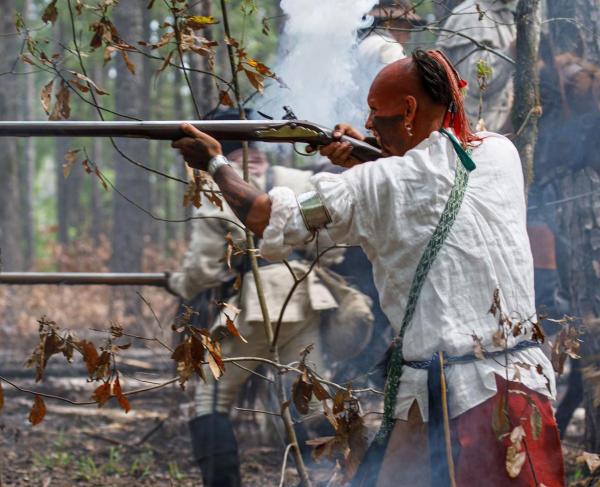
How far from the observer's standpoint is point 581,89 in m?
5.59

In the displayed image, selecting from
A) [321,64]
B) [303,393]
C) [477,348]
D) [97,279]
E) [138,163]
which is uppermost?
[321,64]

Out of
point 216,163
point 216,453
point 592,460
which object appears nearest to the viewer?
point 216,163

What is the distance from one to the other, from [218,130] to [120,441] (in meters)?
4.24

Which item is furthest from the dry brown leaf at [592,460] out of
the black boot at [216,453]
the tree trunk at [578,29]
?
the tree trunk at [578,29]

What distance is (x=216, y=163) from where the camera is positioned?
3.35 meters

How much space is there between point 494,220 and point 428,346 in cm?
47

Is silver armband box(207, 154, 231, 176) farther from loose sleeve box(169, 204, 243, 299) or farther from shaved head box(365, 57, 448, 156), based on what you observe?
loose sleeve box(169, 204, 243, 299)

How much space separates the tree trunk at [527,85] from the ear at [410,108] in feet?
5.93

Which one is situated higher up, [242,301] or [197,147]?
[197,147]

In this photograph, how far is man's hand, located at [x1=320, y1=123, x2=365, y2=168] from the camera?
360 cm

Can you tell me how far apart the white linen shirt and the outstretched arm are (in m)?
0.06

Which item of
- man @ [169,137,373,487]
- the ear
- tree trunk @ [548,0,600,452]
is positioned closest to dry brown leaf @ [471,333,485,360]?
the ear

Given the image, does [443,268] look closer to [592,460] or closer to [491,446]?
[491,446]

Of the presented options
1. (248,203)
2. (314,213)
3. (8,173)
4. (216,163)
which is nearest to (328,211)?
(314,213)
